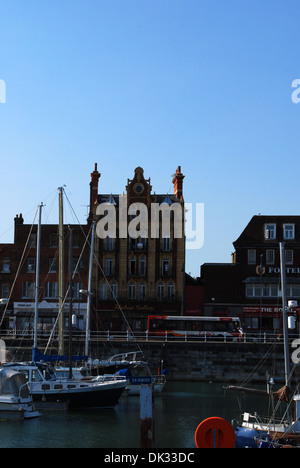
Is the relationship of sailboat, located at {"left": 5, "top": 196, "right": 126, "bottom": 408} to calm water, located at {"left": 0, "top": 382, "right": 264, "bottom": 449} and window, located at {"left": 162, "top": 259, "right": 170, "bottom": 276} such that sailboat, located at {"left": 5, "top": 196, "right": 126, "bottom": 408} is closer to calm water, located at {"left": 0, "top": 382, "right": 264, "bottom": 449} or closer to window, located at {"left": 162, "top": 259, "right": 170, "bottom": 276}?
calm water, located at {"left": 0, "top": 382, "right": 264, "bottom": 449}

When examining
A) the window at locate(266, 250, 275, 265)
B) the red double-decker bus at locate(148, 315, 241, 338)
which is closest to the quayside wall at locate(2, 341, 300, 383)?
the red double-decker bus at locate(148, 315, 241, 338)

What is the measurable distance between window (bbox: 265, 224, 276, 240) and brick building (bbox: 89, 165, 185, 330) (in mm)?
10424

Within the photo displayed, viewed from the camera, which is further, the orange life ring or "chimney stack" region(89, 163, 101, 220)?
"chimney stack" region(89, 163, 101, 220)

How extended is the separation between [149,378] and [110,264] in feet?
134

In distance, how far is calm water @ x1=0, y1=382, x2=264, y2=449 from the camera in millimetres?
37594

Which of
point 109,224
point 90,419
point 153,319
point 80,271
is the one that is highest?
point 109,224

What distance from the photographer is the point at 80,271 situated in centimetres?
8606

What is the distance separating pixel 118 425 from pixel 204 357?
28.4 metres

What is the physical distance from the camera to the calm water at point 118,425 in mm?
37594

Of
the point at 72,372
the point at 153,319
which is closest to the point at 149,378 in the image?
the point at 72,372

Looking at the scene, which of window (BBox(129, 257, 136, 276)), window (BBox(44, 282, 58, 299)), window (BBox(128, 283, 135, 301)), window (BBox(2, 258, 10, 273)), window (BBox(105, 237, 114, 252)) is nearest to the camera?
window (BBox(44, 282, 58, 299))

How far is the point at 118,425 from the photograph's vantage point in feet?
142

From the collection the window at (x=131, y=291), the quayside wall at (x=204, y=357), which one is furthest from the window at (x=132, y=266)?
→ the quayside wall at (x=204, y=357)

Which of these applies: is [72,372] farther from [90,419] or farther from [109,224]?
[109,224]
